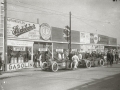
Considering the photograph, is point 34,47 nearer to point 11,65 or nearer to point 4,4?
point 11,65

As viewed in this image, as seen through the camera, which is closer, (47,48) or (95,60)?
(95,60)

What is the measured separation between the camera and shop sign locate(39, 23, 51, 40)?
22.5m

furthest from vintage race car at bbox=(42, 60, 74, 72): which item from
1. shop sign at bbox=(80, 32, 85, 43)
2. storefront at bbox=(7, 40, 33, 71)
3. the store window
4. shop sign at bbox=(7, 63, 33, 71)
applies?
shop sign at bbox=(80, 32, 85, 43)

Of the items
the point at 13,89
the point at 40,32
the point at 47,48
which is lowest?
the point at 13,89

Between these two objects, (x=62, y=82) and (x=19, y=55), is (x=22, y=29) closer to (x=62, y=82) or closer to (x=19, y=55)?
(x=19, y=55)

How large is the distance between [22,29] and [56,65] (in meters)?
5.83

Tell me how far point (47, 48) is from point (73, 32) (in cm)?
829

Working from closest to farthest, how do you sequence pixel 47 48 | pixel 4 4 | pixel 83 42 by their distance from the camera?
pixel 4 4, pixel 47 48, pixel 83 42

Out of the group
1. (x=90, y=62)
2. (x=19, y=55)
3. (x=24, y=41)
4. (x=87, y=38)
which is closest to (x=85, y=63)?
(x=90, y=62)

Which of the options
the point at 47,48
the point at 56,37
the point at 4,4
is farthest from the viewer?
the point at 56,37

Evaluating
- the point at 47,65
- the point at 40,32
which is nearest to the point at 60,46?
the point at 40,32

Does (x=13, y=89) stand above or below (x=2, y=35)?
below

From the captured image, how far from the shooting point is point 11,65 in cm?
1759

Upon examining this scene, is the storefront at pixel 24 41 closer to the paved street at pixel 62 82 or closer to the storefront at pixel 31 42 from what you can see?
the storefront at pixel 31 42
